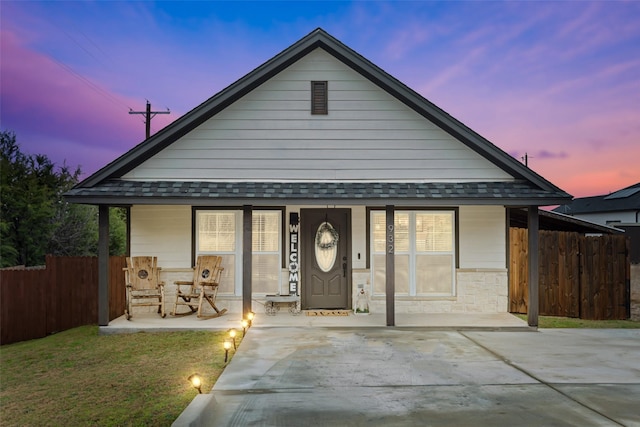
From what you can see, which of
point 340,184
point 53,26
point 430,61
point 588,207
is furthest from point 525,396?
point 430,61

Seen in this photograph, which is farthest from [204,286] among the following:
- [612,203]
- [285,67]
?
[612,203]

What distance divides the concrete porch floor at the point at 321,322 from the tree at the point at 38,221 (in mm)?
13923

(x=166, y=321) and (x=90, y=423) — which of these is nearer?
(x=90, y=423)

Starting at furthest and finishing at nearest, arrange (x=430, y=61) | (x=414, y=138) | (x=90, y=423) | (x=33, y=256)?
(x=430, y=61)
(x=33, y=256)
(x=414, y=138)
(x=90, y=423)

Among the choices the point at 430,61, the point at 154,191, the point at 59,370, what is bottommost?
the point at 59,370

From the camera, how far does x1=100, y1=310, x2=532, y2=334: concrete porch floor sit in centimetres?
821

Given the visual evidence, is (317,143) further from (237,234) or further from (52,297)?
(52,297)

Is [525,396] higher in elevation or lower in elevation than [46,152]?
lower

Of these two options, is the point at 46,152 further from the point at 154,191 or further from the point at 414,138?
the point at 414,138

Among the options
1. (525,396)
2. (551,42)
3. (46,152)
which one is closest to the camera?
(525,396)

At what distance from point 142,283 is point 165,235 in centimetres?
109

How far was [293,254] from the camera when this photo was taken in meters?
9.50

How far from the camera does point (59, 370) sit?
6184mm

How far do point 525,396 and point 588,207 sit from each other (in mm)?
32822
